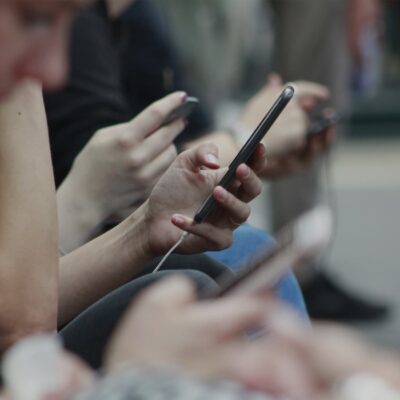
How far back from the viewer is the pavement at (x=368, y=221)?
5016 millimetres

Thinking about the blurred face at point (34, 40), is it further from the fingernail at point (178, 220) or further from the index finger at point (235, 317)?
the fingernail at point (178, 220)

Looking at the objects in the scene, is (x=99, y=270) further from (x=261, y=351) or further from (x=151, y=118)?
(x=261, y=351)

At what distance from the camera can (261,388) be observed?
1129mm

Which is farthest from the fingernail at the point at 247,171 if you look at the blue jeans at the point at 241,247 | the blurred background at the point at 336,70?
the blurred background at the point at 336,70

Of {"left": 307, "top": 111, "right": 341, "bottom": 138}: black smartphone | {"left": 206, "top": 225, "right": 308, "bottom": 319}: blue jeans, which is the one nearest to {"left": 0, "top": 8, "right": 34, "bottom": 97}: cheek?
{"left": 206, "top": 225, "right": 308, "bottom": 319}: blue jeans

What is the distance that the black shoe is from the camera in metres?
4.72

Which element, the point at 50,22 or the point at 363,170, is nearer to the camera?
the point at 50,22

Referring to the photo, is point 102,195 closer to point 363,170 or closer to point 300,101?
Answer: point 300,101

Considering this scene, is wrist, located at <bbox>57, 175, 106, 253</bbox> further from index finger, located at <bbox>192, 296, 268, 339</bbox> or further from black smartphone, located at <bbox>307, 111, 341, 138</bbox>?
index finger, located at <bbox>192, 296, 268, 339</bbox>

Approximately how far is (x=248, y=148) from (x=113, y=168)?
34cm

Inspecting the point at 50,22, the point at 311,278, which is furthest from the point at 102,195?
the point at 311,278

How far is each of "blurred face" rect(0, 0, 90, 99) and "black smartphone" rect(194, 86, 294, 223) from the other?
806 millimetres

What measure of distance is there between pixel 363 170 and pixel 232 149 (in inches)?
215

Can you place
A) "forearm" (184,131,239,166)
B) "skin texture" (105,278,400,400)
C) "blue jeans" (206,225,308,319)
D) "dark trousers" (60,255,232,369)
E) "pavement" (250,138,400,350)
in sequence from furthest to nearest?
"pavement" (250,138,400,350) → "forearm" (184,131,239,166) → "blue jeans" (206,225,308,319) → "dark trousers" (60,255,232,369) → "skin texture" (105,278,400,400)
